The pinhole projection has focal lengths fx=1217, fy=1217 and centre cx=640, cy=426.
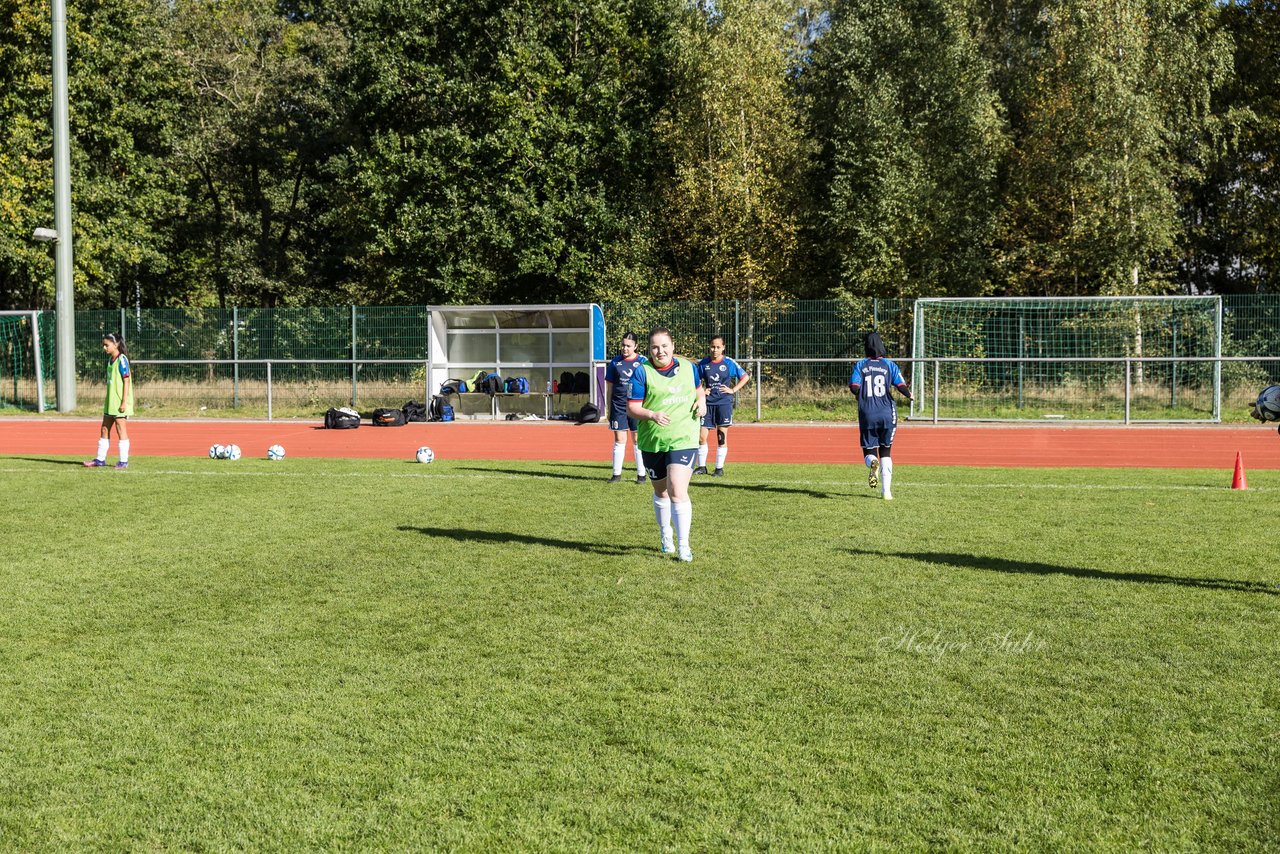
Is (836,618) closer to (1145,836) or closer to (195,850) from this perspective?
(1145,836)

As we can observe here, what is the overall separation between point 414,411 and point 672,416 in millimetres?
19629

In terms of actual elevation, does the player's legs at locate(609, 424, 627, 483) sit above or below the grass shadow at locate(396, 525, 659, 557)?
above

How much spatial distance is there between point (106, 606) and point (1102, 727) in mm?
6208

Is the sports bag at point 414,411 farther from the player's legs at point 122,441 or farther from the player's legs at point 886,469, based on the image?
the player's legs at point 886,469

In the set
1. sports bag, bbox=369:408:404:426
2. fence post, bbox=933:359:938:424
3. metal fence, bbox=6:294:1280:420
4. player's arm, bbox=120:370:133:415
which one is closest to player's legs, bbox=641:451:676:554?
player's arm, bbox=120:370:133:415

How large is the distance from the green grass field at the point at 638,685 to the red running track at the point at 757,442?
8053mm

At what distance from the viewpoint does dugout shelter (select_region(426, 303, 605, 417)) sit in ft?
95.5

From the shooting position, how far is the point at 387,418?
1078 inches

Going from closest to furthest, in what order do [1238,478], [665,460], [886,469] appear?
1. [665,460]
2. [886,469]
3. [1238,478]

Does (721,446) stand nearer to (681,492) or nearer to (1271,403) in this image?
(681,492)

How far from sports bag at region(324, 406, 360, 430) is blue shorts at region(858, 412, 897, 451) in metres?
15.3

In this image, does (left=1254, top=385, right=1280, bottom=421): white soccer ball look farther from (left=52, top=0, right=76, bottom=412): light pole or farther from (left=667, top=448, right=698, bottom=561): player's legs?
(left=52, top=0, right=76, bottom=412): light pole

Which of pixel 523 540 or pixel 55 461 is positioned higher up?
pixel 55 461

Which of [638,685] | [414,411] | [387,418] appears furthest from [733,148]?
[638,685]
